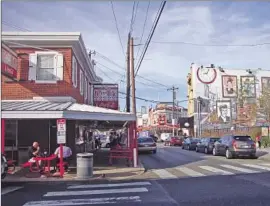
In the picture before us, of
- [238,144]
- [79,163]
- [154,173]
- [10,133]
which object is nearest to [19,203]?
[79,163]

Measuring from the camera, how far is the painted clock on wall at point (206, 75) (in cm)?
7262

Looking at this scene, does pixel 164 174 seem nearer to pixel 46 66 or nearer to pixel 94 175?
pixel 94 175

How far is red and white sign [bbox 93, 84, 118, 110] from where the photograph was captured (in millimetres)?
33531

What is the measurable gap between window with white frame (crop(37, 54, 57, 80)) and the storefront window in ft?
8.84

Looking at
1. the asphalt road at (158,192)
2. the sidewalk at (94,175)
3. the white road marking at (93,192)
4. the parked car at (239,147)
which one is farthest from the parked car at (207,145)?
the white road marking at (93,192)

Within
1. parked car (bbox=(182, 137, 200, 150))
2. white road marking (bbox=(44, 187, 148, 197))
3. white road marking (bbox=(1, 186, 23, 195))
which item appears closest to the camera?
white road marking (bbox=(44, 187, 148, 197))

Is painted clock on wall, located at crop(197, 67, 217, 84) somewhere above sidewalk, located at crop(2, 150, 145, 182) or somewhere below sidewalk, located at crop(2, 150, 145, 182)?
above

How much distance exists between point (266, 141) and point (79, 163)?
80.5 ft

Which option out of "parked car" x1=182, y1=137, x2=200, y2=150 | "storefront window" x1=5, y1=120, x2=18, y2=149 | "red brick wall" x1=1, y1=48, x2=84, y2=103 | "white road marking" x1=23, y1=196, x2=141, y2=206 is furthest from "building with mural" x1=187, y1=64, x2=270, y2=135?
"white road marking" x1=23, y1=196, x2=141, y2=206

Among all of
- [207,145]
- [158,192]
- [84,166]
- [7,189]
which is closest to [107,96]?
[207,145]

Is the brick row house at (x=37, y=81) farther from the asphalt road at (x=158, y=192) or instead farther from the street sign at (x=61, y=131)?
the asphalt road at (x=158, y=192)

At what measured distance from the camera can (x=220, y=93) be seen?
74625 mm

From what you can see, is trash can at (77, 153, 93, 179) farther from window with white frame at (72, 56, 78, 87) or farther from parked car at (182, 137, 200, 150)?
parked car at (182, 137, 200, 150)

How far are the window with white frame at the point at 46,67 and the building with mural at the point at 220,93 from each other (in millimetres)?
49739
